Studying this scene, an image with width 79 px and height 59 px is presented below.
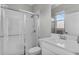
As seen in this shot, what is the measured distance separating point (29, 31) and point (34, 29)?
252 millimetres

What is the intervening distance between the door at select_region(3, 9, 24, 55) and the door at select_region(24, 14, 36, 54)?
0.51 feet

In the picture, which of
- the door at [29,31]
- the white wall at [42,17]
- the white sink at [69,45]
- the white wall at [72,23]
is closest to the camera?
the white sink at [69,45]

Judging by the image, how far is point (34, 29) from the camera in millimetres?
2564

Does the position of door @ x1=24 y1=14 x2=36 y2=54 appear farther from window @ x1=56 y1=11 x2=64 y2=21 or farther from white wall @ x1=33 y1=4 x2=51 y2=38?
window @ x1=56 y1=11 x2=64 y2=21

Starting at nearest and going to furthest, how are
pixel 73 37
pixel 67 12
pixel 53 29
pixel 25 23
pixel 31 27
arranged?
pixel 73 37
pixel 67 12
pixel 53 29
pixel 25 23
pixel 31 27

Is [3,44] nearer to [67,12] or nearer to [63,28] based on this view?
[63,28]

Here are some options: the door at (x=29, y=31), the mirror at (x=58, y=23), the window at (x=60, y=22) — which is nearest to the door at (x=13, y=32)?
the door at (x=29, y=31)

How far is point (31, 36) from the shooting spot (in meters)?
2.47

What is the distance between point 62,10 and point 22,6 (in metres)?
1.47

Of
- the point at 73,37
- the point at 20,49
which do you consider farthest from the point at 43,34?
the point at 73,37

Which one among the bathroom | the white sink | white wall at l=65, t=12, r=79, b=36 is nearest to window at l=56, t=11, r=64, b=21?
the bathroom

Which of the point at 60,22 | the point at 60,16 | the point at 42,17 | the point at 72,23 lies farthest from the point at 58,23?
the point at 42,17

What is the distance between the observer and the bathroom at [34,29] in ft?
5.17

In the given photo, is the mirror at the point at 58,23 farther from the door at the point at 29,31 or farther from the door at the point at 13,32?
the door at the point at 13,32
